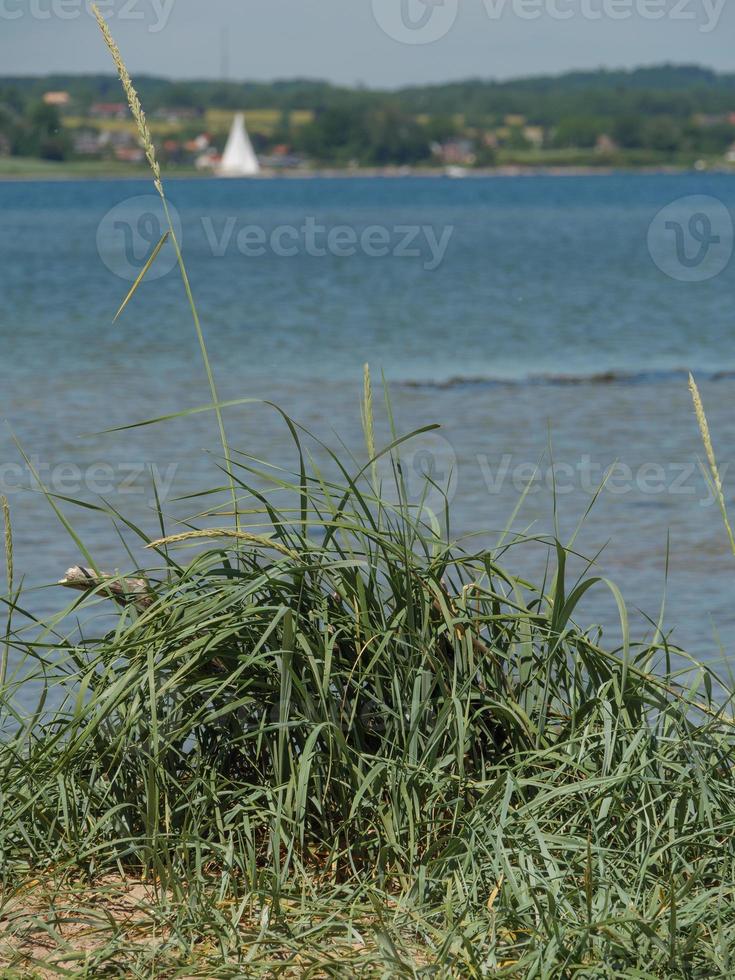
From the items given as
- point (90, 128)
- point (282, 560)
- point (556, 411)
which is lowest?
point (556, 411)

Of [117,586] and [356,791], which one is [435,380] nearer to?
[117,586]

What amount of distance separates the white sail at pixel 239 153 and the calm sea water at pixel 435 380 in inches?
2433

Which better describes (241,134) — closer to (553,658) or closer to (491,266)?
(491,266)

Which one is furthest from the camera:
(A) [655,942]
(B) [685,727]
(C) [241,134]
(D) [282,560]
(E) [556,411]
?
(C) [241,134]

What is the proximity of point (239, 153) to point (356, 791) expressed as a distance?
10906 cm

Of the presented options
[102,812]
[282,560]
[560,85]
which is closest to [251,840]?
[102,812]

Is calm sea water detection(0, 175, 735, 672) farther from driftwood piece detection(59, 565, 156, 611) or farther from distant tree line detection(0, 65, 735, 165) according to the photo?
distant tree line detection(0, 65, 735, 165)

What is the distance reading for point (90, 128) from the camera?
100000mm

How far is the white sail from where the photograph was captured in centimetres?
10604

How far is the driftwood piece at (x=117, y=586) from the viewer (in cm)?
323

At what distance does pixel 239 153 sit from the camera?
108 m

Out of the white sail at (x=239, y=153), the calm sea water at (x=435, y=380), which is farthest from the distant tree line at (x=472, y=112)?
the calm sea water at (x=435, y=380)

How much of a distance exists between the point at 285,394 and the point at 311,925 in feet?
40.2

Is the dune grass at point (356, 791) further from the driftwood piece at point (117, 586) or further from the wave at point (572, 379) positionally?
the wave at point (572, 379)
